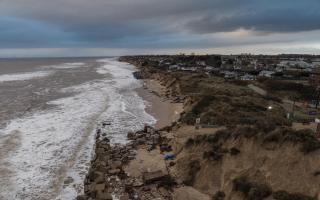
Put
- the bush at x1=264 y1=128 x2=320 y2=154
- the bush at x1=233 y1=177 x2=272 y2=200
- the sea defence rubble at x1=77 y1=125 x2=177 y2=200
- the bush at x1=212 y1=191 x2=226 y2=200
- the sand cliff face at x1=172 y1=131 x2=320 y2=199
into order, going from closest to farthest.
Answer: the bush at x1=233 y1=177 x2=272 y2=200
the sand cliff face at x1=172 y1=131 x2=320 y2=199
the bush at x1=264 y1=128 x2=320 y2=154
the bush at x1=212 y1=191 x2=226 y2=200
the sea defence rubble at x1=77 y1=125 x2=177 y2=200

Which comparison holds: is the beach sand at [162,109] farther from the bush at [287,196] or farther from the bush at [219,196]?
the bush at [287,196]

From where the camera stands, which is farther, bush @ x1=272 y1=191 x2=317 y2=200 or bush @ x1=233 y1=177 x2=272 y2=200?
bush @ x1=233 y1=177 x2=272 y2=200

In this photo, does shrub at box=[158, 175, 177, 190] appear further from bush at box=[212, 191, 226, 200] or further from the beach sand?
the beach sand

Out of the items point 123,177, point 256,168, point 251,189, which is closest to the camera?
point 251,189

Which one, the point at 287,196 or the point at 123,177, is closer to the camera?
the point at 287,196

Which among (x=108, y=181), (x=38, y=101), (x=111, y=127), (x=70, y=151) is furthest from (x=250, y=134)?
(x=38, y=101)

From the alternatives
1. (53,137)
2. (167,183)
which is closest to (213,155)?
(167,183)

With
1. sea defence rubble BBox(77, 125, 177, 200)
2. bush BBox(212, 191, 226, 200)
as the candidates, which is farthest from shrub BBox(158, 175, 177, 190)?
bush BBox(212, 191, 226, 200)

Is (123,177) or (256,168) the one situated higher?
(256,168)

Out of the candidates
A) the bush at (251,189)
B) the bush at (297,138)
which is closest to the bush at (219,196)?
the bush at (251,189)

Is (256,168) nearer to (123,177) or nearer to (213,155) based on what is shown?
(213,155)
